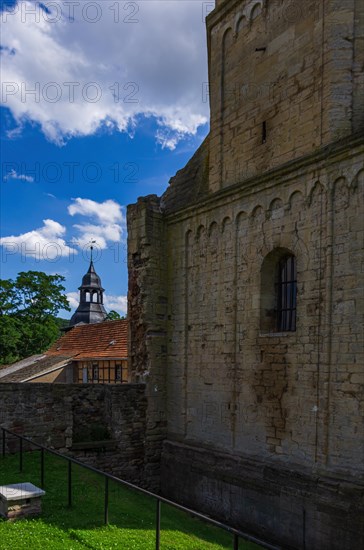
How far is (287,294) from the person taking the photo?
10.5 m

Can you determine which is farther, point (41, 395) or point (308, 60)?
point (41, 395)

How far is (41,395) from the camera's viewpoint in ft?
39.3

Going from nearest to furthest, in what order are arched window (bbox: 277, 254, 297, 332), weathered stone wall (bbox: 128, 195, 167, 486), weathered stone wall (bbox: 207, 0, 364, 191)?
weathered stone wall (bbox: 207, 0, 364, 191) → arched window (bbox: 277, 254, 297, 332) → weathered stone wall (bbox: 128, 195, 167, 486)

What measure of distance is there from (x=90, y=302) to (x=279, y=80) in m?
36.1

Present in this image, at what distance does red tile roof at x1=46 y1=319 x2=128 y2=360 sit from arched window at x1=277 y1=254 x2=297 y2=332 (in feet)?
50.4

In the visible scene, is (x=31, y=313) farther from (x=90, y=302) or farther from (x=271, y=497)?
(x=271, y=497)

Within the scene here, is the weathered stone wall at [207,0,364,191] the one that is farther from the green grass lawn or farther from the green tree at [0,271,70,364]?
the green tree at [0,271,70,364]

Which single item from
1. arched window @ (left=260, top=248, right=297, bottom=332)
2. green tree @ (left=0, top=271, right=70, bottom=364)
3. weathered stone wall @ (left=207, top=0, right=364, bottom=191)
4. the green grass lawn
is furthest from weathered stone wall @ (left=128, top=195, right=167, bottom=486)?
green tree @ (left=0, top=271, right=70, bottom=364)

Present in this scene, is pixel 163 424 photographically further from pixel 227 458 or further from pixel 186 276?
pixel 186 276

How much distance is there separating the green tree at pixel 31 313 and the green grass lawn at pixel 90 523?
97.6ft

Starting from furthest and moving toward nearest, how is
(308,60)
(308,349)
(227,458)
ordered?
(227,458)
(308,60)
(308,349)

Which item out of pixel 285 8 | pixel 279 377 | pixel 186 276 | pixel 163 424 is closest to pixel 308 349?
A: pixel 279 377

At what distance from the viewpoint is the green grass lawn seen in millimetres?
7023

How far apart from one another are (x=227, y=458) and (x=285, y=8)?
1021 centimetres
